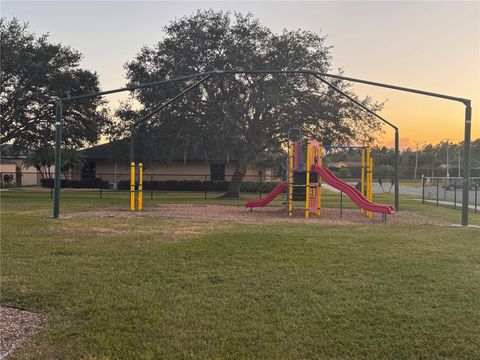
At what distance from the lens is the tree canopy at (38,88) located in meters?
23.3

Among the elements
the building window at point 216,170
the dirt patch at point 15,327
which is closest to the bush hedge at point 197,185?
the building window at point 216,170

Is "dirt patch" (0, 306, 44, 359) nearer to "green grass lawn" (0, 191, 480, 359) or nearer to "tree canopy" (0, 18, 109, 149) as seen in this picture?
"green grass lawn" (0, 191, 480, 359)

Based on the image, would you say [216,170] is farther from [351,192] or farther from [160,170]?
[351,192]

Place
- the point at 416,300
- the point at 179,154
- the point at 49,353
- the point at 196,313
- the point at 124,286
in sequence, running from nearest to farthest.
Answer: the point at 49,353 → the point at 196,313 → the point at 416,300 → the point at 124,286 → the point at 179,154

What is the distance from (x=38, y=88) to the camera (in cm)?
2391

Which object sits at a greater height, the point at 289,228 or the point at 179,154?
the point at 179,154

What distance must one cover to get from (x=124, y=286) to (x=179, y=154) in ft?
66.2

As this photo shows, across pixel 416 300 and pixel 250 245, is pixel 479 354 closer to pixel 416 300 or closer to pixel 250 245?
pixel 416 300

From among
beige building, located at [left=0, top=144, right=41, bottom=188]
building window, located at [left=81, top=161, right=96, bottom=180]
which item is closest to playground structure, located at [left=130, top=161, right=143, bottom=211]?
building window, located at [left=81, top=161, right=96, bottom=180]

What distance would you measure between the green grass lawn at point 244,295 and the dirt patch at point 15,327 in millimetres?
130

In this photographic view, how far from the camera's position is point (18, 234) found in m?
9.63

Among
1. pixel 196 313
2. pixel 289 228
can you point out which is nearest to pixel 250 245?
pixel 289 228

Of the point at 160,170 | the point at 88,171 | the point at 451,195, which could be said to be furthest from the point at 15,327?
the point at 88,171

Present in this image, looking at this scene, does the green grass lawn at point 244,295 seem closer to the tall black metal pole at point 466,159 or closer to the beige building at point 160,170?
the tall black metal pole at point 466,159
